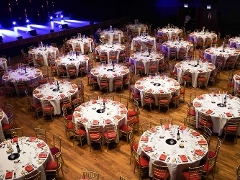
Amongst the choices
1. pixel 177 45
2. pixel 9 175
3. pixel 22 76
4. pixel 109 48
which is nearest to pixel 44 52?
pixel 22 76

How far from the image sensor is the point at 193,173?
21.7 feet

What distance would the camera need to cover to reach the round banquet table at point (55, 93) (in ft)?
33.0

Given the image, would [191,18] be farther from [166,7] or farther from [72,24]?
[72,24]

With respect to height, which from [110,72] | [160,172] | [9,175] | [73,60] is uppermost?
[73,60]

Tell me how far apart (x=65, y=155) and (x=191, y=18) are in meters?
16.8

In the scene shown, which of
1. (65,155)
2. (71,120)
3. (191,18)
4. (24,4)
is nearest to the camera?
(65,155)

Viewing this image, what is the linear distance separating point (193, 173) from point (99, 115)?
3.43 m

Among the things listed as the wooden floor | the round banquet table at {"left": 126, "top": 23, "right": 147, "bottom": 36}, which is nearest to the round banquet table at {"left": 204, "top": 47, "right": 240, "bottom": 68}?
the wooden floor

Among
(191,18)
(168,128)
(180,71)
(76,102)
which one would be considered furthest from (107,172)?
(191,18)

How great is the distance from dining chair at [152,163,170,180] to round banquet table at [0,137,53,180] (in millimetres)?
2759

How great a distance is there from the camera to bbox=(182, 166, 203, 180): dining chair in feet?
21.5

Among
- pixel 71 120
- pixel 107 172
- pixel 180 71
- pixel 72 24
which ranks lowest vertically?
pixel 107 172

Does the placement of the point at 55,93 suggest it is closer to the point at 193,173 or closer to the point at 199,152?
the point at 199,152

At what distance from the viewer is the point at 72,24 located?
67.6 ft
